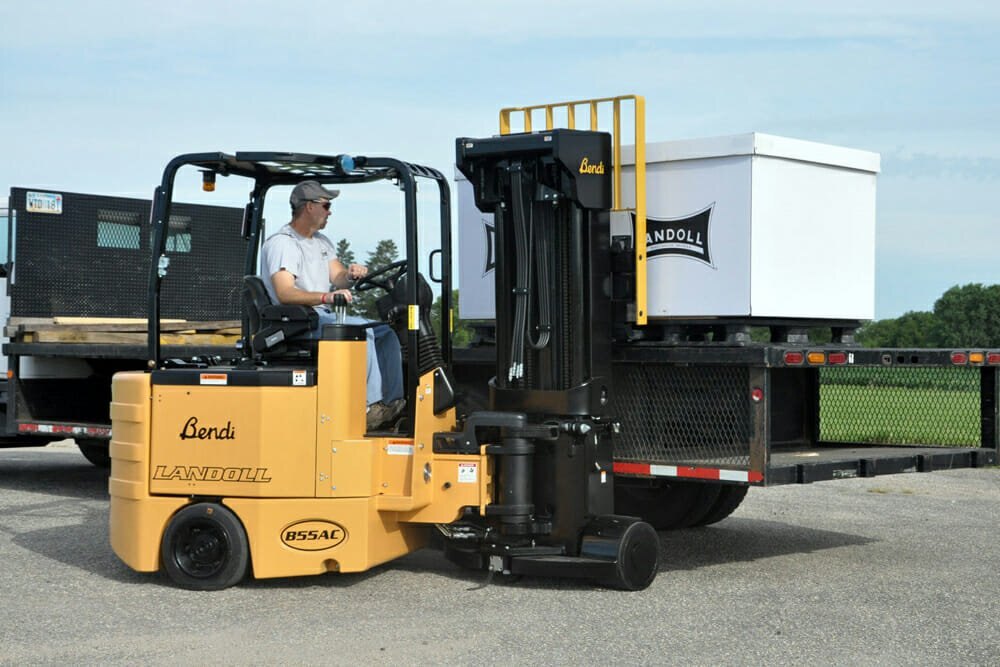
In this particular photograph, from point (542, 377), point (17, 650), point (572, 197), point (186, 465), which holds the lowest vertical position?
point (17, 650)

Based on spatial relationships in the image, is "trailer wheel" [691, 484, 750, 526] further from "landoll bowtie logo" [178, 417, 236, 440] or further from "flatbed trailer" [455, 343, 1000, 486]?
"landoll bowtie logo" [178, 417, 236, 440]

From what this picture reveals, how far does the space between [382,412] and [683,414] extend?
181cm

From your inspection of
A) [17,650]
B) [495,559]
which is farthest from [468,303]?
[17,650]

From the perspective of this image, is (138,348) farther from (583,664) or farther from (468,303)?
(583,664)

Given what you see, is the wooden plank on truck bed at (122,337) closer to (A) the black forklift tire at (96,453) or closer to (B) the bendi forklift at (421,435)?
(A) the black forklift tire at (96,453)

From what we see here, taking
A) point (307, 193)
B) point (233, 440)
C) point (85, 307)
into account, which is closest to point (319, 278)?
point (307, 193)

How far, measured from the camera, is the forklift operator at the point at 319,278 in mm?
8102

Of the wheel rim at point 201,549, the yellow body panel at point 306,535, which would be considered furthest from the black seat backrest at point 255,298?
the wheel rim at point 201,549

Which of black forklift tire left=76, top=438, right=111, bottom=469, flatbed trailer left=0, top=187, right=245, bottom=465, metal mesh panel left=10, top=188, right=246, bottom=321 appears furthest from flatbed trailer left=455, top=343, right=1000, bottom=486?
black forklift tire left=76, top=438, right=111, bottom=469

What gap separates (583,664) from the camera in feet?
20.0

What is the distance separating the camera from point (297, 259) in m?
8.23

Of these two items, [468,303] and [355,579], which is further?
[468,303]

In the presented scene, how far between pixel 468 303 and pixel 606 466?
1.73 m

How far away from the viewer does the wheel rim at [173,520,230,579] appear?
7934 millimetres
